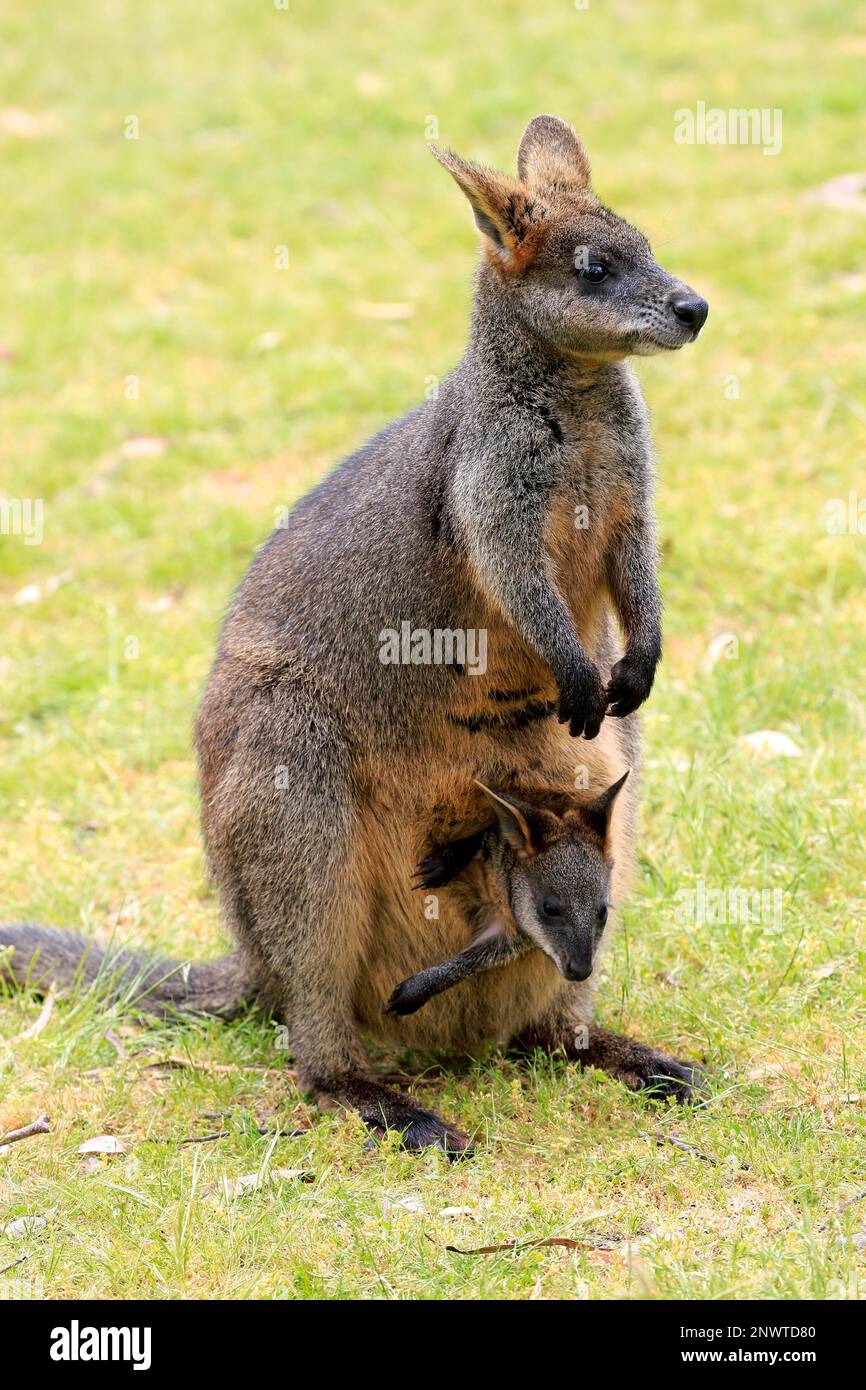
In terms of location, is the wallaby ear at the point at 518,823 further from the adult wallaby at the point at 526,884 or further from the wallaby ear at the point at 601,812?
the wallaby ear at the point at 601,812

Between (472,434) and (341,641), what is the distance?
58 cm

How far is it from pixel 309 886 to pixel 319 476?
3.55m

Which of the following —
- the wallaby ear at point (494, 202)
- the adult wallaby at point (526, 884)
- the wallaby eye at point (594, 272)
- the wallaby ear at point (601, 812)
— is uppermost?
the wallaby ear at point (494, 202)

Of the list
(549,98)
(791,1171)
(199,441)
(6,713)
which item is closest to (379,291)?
(199,441)

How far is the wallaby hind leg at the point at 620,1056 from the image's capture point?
3.99m

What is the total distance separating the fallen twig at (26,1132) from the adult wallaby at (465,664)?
2.03 ft

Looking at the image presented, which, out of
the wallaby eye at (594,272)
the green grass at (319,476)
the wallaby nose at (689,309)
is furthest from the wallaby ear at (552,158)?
the green grass at (319,476)

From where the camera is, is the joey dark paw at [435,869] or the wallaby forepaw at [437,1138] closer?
the wallaby forepaw at [437,1138]

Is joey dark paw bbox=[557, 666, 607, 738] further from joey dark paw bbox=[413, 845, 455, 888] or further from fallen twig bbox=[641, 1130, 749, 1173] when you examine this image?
fallen twig bbox=[641, 1130, 749, 1173]

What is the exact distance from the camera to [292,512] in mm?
4566

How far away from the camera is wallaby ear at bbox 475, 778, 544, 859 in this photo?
3.85 m

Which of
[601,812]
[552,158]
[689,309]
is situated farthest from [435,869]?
[552,158]

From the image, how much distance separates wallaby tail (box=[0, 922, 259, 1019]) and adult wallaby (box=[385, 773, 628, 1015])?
558 millimetres

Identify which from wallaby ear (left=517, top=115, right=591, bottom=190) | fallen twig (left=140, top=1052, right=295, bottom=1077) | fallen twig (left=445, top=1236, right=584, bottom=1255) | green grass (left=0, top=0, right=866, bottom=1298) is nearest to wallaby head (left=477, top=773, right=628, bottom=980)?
green grass (left=0, top=0, right=866, bottom=1298)
